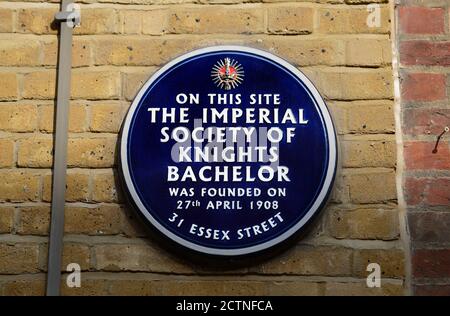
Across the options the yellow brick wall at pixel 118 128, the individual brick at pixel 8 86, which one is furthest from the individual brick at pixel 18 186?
the individual brick at pixel 8 86

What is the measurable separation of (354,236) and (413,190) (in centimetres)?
23

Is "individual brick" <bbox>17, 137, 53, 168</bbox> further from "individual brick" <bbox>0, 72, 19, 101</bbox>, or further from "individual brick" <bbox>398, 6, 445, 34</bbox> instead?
"individual brick" <bbox>398, 6, 445, 34</bbox>

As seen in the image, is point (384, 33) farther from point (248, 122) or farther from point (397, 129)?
point (248, 122)

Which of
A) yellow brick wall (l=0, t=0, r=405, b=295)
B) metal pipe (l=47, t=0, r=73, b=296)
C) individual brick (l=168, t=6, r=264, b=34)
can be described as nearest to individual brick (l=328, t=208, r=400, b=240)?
yellow brick wall (l=0, t=0, r=405, b=295)

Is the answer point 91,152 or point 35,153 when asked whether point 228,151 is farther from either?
point 35,153

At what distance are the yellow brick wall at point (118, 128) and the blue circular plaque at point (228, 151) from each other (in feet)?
0.24

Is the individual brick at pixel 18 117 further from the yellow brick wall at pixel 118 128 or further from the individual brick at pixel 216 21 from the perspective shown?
the individual brick at pixel 216 21

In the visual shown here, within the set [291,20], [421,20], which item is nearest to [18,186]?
[291,20]

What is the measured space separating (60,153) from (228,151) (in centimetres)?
51

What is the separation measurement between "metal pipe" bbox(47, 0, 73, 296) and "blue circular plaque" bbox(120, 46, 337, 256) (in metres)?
0.20

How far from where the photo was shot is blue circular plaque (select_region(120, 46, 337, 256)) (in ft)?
6.29

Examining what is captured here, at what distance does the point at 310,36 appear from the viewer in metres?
2.09
